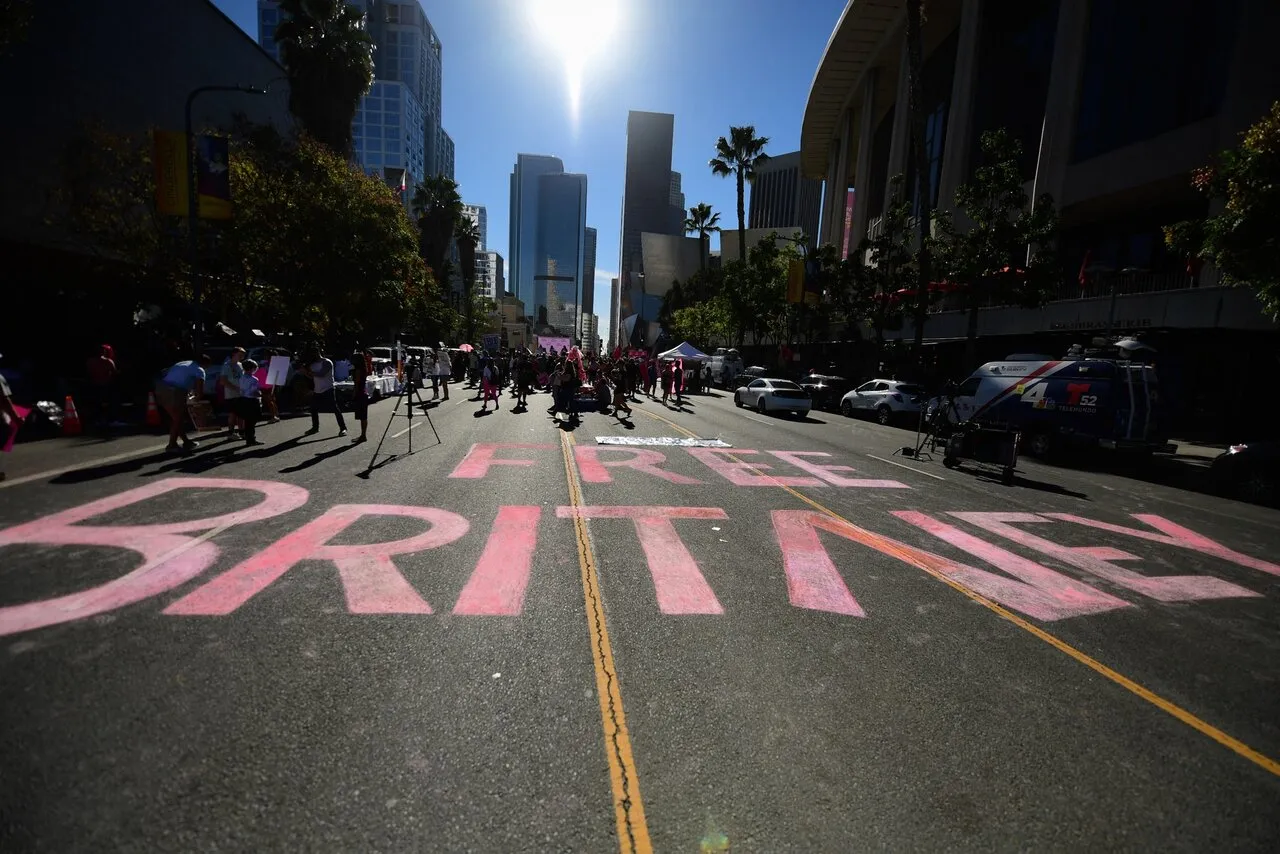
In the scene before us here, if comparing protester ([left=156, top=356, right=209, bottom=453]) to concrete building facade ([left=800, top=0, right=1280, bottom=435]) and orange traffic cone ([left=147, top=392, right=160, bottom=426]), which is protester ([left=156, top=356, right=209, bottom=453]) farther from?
concrete building facade ([left=800, top=0, right=1280, bottom=435])

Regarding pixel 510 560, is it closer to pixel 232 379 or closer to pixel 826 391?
pixel 232 379

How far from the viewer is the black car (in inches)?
1147

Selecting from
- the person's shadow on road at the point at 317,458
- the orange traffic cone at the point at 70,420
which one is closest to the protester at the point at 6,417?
the person's shadow on road at the point at 317,458

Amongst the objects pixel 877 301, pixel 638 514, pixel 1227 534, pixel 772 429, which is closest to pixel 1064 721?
pixel 638 514

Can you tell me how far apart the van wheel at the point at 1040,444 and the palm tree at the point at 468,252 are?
51.3m

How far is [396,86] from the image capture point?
13062 centimetres

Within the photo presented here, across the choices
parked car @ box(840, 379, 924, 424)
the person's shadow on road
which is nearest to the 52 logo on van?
parked car @ box(840, 379, 924, 424)

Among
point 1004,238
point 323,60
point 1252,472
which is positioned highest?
point 323,60

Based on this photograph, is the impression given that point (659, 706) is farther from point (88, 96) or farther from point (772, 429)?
point (88, 96)

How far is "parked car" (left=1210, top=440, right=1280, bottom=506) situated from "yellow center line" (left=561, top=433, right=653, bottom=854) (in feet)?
43.2

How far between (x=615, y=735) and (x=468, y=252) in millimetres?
74345

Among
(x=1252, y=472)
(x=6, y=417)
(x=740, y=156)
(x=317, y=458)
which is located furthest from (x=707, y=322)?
(x=6, y=417)

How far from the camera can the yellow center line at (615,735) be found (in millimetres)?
2514

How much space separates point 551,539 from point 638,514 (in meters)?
1.49
